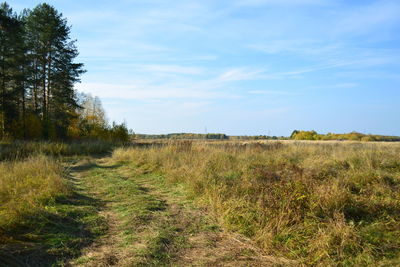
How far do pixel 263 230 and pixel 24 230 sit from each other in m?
3.48

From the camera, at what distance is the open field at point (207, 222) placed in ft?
11.2

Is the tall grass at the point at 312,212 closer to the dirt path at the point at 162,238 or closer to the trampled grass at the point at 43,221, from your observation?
the dirt path at the point at 162,238

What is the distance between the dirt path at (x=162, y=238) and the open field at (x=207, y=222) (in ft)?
0.05

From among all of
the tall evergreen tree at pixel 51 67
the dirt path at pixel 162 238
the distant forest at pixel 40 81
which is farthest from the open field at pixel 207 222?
→ the tall evergreen tree at pixel 51 67

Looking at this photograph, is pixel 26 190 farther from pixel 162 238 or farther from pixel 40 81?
pixel 40 81

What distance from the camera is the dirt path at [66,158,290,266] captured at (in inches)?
136

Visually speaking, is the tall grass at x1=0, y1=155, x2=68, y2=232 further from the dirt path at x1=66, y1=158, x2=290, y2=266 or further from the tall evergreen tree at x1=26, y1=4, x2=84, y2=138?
the tall evergreen tree at x1=26, y1=4, x2=84, y2=138

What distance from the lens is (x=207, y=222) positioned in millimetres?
4875

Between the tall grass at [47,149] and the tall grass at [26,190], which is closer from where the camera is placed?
the tall grass at [26,190]

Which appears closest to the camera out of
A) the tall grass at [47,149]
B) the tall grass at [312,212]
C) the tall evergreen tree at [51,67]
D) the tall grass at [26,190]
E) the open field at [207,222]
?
the tall grass at [312,212]

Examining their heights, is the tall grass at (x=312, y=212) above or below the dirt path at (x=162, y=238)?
above

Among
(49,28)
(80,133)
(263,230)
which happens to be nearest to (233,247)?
(263,230)

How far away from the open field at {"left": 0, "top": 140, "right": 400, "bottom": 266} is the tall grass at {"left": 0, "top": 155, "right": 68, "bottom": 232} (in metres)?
0.02

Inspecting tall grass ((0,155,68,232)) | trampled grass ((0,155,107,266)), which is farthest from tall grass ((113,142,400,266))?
tall grass ((0,155,68,232))
